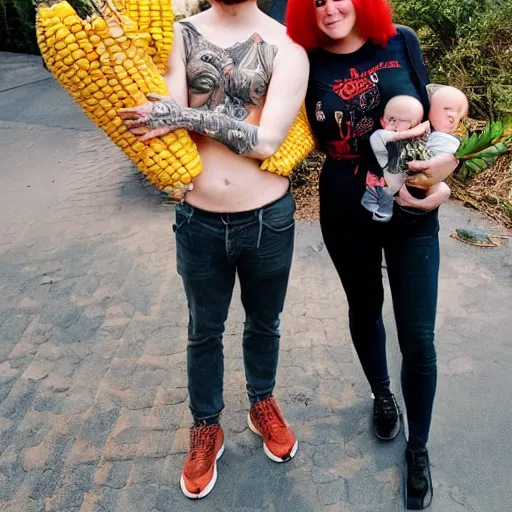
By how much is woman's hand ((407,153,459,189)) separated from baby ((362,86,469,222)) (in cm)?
2

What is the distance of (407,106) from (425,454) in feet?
4.46

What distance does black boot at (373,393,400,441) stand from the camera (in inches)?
99.7

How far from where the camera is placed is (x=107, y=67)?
5.12 feet

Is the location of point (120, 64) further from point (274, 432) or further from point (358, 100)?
point (274, 432)

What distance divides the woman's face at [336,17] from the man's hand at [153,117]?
562mm

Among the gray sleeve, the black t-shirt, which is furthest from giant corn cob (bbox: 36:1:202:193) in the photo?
the gray sleeve

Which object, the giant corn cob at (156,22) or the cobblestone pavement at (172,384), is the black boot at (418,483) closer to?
the cobblestone pavement at (172,384)

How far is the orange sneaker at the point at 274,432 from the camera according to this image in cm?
247

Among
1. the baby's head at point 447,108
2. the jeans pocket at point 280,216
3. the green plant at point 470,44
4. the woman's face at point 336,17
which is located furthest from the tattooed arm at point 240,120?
the green plant at point 470,44

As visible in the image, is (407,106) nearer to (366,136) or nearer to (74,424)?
(366,136)

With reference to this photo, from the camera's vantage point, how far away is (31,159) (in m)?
6.35

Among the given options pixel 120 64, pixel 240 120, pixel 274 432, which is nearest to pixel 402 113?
pixel 240 120

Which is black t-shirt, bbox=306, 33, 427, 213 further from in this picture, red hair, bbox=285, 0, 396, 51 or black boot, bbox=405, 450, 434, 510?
black boot, bbox=405, 450, 434, 510

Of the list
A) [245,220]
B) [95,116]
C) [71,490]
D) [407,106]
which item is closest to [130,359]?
[71,490]
